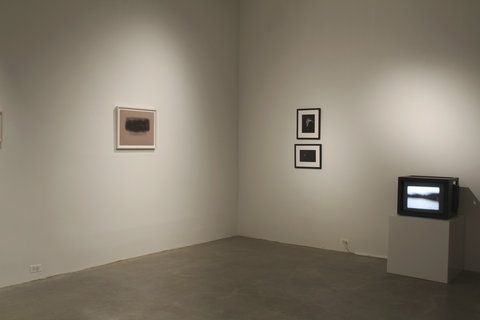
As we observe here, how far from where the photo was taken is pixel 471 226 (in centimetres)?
537

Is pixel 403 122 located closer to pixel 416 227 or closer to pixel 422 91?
pixel 422 91

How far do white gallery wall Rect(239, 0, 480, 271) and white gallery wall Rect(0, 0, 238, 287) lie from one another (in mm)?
456

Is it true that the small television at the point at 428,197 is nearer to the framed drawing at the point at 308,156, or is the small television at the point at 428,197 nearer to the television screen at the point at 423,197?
the television screen at the point at 423,197

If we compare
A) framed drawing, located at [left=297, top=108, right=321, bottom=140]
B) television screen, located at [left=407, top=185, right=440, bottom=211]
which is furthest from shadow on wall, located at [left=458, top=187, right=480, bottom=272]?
framed drawing, located at [left=297, top=108, right=321, bottom=140]

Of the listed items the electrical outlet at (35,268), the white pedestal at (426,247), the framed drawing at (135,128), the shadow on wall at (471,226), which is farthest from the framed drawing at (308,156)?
the electrical outlet at (35,268)

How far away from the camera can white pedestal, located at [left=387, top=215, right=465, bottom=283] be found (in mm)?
4914

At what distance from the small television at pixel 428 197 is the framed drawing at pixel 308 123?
161 centimetres

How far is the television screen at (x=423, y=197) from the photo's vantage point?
5.06 meters

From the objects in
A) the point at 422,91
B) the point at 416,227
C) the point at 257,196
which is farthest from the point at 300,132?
the point at 416,227

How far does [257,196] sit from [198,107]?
1636mm

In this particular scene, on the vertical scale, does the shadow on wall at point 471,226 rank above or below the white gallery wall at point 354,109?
below

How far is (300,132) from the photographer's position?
6.67 m

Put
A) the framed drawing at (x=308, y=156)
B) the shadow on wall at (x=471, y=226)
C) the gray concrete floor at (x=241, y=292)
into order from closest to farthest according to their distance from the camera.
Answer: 1. the gray concrete floor at (x=241, y=292)
2. the shadow on wall at (x=471, y=226)
3. the framed drawing at (x=308, y=156)

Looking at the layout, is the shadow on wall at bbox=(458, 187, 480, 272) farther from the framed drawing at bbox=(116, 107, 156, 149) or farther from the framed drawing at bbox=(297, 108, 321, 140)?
the framed drawing at bbox=(116, 107, 156, 149)
